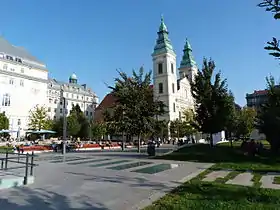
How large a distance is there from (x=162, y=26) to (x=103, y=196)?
72.0 meters

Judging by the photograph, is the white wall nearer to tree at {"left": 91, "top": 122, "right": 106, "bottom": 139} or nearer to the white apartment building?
tree at {"left": 91, "top": 122, "right": 106, "bottom": 139}

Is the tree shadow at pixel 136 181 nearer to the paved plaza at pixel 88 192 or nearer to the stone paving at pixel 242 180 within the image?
the paved plaza at pixel 88 192

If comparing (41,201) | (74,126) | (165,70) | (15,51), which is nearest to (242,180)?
(41,201)

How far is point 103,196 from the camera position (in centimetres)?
688

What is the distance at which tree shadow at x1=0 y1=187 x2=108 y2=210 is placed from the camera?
19.2 ft

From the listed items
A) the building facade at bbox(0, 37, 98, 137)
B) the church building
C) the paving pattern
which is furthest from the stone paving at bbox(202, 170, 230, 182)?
the church building

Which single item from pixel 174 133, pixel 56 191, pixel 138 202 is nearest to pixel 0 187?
pixel 56 191

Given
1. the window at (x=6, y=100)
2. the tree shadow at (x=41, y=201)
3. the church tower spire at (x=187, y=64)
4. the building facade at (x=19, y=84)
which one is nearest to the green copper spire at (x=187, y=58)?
the church tower spire at (x=187, y=64)

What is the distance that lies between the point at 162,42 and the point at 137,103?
56037mm

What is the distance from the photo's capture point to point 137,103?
21.8m

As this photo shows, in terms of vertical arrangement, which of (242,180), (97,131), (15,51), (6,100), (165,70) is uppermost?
(15,51)

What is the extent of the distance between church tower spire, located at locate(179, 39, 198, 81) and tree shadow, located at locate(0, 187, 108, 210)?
81.4 meters

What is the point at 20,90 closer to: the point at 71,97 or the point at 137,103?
the point at 71,97

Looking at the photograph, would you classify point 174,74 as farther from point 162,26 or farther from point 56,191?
point 56,191
